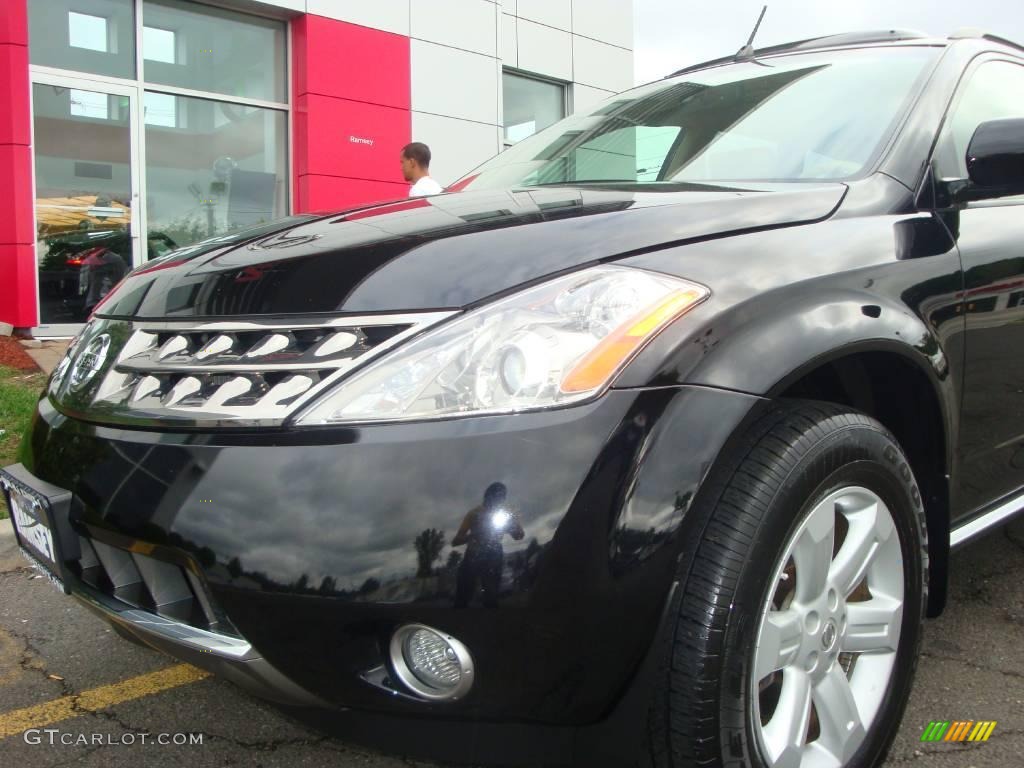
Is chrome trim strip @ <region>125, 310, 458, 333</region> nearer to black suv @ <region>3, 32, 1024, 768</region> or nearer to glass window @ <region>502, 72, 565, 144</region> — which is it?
black suv @ <region>3, 32, 1024, 768</region>

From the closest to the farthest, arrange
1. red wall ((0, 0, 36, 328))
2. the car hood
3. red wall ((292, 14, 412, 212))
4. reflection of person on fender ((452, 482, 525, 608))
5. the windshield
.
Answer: reflection of person on fender ((452, 482, 525, 608)) < the car hood < the windshield < red wall ((0, 0, 36, 328)) < red wall ((292, 14, 412, 212))

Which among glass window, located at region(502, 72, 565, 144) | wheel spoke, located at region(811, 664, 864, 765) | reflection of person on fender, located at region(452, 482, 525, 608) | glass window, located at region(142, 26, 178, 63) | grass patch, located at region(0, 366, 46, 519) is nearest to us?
reflection of person on fender, located at region(452, 482, 525, 608)

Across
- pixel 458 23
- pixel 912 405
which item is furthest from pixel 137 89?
pixel 912 405

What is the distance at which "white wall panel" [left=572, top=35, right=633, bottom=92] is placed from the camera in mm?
11844

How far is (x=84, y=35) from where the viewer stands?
8219mm

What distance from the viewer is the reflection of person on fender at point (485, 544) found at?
4.14 feet

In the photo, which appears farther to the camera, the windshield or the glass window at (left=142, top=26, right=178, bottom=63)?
the glass window at (left=142, top=26, right=178, bottom=63)

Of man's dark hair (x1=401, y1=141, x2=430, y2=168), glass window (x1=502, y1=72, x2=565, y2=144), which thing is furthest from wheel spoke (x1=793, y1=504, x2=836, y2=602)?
glass window (x1=502, y1=72, x2=565, y2=144)

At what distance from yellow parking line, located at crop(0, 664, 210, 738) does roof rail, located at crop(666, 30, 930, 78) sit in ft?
7.92

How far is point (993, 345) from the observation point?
212cm

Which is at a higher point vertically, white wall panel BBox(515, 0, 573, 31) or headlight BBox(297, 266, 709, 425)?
white wall panel BBox(515, 0, 573, 31)

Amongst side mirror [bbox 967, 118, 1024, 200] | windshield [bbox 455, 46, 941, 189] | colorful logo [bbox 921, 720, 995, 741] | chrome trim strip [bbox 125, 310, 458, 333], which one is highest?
windshield [bbox 455, 46, 941, 189]

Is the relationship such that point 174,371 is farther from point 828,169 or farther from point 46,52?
point 46,52

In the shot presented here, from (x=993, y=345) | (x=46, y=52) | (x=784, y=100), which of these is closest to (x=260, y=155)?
(x=46, y=52)
